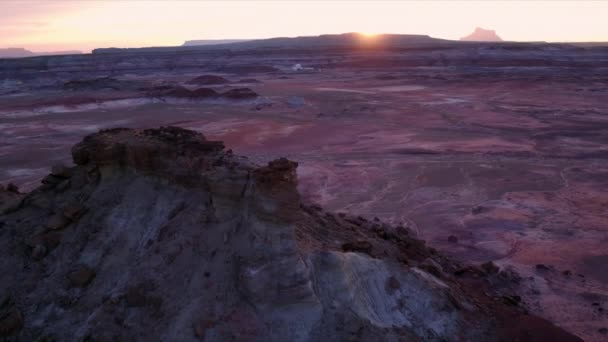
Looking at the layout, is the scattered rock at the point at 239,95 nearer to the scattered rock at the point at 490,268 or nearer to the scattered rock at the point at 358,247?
the scattered rock at the point at 490,268

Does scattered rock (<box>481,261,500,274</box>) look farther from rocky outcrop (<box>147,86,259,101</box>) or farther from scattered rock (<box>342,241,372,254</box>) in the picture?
rocky outcrop (<box>147,86,259,101</box>)

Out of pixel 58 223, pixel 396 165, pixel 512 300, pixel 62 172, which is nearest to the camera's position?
pixel 58 223

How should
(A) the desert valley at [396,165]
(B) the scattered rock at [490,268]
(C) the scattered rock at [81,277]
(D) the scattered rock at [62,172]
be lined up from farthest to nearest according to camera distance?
(B) the scattered rock at [490,268]
(D) the scattered rock at [62,172]
(A) the desert valley at [396,165]
(C) the scattered rock at [81,277]

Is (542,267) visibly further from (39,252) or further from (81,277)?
(39,252)

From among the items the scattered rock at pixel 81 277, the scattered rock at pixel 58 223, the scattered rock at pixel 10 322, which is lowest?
the scattered rock at pixel 10 322

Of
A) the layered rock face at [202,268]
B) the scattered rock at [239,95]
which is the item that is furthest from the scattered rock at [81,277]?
the scattered rock at [239,95]

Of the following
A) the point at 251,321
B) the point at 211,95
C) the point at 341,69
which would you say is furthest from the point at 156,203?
the point at 341,69

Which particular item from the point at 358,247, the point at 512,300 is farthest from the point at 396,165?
the point at 358,247

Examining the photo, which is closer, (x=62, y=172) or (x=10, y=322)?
(x=10, y=322)

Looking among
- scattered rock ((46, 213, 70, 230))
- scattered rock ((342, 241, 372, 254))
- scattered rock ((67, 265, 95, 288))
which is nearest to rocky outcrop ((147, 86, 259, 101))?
scattered rock ((46, 213, 70, 230))
